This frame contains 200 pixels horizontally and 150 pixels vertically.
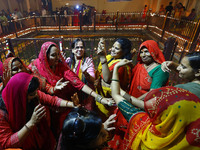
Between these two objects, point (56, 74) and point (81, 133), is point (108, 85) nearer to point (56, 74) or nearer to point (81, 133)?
point (56, 74)

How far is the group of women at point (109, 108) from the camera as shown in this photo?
82cm

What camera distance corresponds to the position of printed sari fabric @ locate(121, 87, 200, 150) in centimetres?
76

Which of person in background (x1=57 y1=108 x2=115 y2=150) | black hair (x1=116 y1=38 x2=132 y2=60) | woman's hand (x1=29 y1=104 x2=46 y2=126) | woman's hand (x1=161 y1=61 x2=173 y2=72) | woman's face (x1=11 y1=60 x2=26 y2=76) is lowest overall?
woman's hand (x1=29 y1=104 x2=46 y2=126)

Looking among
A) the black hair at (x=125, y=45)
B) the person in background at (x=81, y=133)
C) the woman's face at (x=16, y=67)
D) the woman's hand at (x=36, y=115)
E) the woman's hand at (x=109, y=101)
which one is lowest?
the woman's hand at (x=109, y=101)

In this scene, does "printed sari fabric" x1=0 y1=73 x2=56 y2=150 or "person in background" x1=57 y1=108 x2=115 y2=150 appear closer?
"person in background" x1=57 y1=108 x2=115 y2=150

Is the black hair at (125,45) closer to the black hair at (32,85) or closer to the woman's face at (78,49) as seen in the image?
the woman's face at (78,49)

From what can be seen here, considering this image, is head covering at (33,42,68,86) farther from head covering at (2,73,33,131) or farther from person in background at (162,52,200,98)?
person in background at (162,52,200,98)

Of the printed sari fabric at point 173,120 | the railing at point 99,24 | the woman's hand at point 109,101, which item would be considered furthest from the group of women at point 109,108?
the railing at point 99,24

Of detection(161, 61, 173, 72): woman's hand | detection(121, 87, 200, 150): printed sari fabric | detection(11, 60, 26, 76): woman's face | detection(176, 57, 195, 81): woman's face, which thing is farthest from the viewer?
detection(11, 60, 26, 76): woman's face

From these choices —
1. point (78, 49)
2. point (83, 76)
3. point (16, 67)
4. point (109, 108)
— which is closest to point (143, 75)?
point (109, 108)

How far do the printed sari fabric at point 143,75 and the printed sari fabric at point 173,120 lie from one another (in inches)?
37.3

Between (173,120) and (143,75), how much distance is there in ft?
3.66

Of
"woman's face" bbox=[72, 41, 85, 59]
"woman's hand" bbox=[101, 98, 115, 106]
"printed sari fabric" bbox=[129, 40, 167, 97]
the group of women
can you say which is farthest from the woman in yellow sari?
"woman's face" bbox=[72, 41, 85, 59]

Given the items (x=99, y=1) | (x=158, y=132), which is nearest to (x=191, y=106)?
(x=158, y=132)
